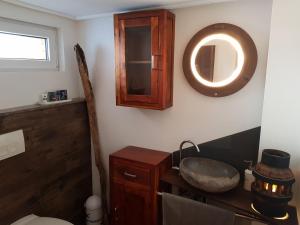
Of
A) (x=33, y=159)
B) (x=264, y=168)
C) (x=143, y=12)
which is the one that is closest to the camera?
(x=264, y=168)

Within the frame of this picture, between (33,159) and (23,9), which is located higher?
(23,9)

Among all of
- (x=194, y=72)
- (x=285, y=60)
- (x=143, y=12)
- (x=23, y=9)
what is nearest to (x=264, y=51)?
(x=285, y=60)

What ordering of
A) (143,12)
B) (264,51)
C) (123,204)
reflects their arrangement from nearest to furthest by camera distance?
(264,51)
(143,12)
(123,204)

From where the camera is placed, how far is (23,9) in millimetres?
1616

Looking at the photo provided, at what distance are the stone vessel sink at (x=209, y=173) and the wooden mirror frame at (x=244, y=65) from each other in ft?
1.66

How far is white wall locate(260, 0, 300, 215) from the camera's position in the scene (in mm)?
1237

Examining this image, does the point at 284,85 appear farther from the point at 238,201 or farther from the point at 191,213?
the point at 191,213

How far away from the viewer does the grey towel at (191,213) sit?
1.27m

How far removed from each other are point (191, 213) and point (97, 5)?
5.02ft

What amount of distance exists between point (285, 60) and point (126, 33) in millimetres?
1046

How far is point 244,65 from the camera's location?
1479 mm

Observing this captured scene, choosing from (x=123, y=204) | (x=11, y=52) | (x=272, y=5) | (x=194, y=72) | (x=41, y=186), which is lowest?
(x=123, y=204)

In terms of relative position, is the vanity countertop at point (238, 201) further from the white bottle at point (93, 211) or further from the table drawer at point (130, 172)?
the white bottle at point (93, 211)

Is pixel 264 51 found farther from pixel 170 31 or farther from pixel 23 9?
pixel 23 9
